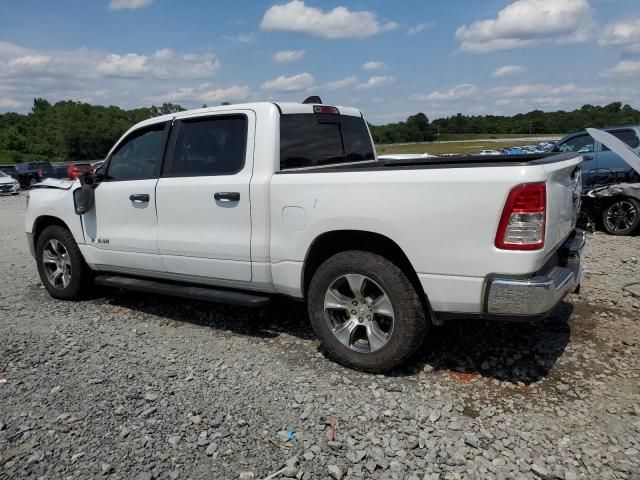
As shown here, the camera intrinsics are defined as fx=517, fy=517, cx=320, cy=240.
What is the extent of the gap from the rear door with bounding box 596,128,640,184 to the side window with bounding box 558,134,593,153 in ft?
1.30

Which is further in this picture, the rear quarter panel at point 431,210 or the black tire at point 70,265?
the black tire at point 70,265

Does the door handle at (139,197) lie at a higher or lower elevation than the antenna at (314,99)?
lower

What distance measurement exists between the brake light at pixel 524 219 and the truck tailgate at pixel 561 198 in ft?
0.27

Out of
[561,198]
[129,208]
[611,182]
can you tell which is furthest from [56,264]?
[611,182]

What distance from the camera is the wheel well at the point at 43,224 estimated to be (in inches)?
217

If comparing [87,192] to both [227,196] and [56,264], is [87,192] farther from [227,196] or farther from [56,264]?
[227,196]

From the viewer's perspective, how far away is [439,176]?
3.09 m

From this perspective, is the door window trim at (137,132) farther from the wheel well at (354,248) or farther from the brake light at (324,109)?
the wheel well at (354,248)

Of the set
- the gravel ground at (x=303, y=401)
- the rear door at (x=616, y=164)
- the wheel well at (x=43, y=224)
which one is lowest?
the gravel ground at (x=303, y=401)

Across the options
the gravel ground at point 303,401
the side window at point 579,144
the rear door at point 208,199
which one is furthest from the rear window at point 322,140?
the side window at point 579,144

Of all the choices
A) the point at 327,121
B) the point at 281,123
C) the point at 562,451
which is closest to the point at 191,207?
the point at 281,123

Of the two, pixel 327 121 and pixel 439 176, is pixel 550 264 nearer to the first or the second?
pixel 439 176

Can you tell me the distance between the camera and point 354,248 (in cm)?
366

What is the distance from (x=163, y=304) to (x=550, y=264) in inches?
152
